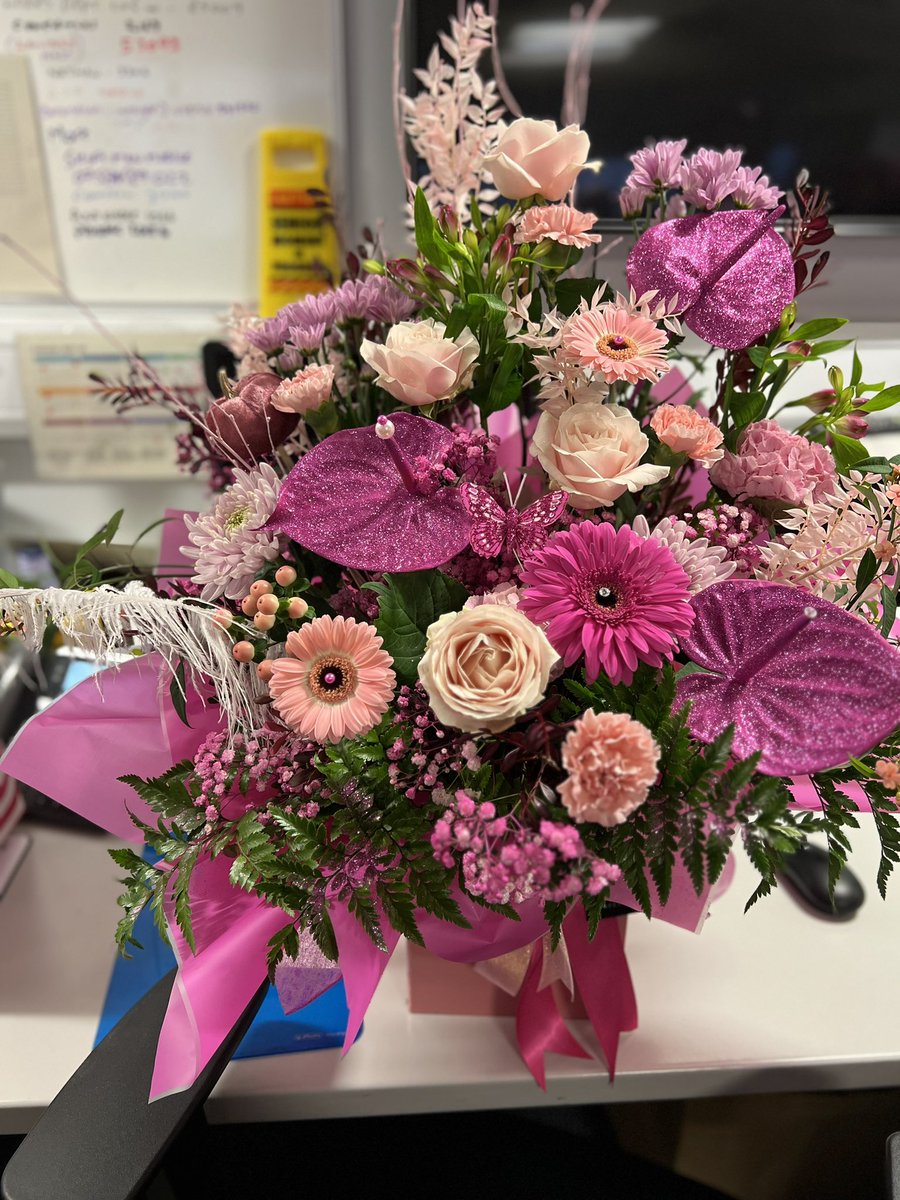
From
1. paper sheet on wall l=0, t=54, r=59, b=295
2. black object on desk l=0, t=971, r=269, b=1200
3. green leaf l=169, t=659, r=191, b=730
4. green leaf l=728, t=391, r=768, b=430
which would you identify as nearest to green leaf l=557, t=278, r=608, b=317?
green leaf l=728, t=391, r=768, b=430

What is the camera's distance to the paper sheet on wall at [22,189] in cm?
100

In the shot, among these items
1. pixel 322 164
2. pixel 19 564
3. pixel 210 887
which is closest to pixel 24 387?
pixel 19 564

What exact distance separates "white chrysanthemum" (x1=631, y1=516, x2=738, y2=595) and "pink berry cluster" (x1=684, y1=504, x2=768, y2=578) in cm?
2

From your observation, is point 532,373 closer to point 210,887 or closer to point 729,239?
point 729,239

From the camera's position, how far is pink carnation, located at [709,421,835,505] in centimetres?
48

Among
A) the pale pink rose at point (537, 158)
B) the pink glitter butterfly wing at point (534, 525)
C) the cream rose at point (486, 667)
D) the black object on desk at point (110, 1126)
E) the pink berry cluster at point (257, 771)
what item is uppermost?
the pale pink rose at point (537, 158)

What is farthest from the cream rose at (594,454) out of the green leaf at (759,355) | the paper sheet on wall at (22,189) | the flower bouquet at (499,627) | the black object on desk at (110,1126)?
the paper sheet on wall at (22,189)

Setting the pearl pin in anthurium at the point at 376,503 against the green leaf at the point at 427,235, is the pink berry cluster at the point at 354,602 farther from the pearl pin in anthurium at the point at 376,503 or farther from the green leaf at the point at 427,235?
the green leaf at the point at 427,235

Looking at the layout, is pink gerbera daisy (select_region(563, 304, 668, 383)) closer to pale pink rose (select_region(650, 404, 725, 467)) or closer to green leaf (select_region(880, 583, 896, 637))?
pale pink rose (select_region(650, 404, 725, 467))

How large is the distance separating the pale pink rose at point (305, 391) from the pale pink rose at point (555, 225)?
0.48 feet

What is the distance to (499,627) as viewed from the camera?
1.28 ft

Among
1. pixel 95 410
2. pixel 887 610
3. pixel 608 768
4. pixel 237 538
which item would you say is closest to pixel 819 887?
pixel 887 610

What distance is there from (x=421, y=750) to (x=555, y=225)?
314 mm

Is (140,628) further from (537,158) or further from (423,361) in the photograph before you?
(537,158)
